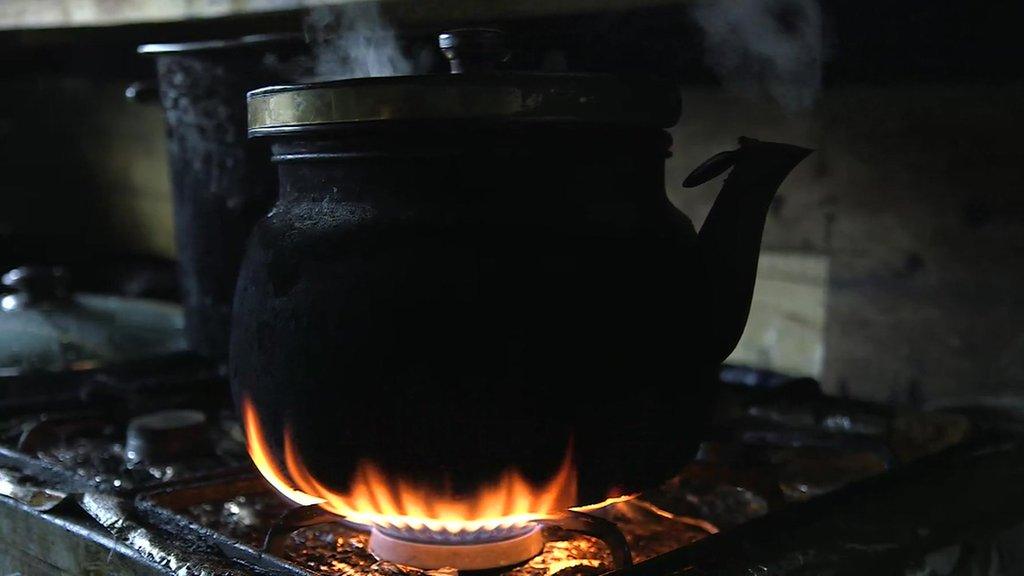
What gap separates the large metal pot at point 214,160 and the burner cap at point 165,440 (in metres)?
0.17

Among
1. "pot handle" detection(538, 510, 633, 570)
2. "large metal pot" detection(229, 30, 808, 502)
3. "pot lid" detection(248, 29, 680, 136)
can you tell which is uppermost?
"pot lid" detection(248, 29, 680, 136)

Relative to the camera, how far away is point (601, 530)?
898mm

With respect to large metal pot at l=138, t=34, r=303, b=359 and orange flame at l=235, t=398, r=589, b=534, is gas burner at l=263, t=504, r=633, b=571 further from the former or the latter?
large metal pot at l=138, t=34, r=303, b=359

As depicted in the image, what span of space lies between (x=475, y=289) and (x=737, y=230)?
0.24 meters

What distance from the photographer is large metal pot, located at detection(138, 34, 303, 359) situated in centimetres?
137

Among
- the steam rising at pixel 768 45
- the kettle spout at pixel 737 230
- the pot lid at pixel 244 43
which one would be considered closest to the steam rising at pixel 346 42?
the pot lid at pixel 244 43

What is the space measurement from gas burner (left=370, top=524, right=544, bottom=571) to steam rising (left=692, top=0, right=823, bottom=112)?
0.56 metres

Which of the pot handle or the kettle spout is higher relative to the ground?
the kettle spout

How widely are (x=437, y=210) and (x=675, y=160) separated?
1081mm

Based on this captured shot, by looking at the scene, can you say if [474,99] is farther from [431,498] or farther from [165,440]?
[165,440]

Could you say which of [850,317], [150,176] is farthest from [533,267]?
[150,176]

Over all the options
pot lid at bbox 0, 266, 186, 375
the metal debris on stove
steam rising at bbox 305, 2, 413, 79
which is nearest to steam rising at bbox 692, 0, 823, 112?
steam rising at bbox 305, 2, 413, 79

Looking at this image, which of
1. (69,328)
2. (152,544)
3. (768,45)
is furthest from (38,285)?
(768,45)

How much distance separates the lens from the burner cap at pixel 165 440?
4.26ft
